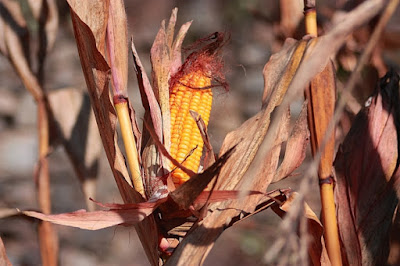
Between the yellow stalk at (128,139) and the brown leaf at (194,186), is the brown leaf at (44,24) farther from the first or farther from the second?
the brown leaf at (194,186)

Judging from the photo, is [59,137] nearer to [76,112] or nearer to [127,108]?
[76,112]

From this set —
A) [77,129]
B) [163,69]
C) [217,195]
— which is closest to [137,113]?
[77,129]

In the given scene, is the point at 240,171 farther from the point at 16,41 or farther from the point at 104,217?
the point at 16,41

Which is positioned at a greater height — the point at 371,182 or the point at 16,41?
the point at 16,41

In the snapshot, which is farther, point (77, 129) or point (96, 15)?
point (77, 129)

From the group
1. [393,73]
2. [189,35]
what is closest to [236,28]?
[189,35]

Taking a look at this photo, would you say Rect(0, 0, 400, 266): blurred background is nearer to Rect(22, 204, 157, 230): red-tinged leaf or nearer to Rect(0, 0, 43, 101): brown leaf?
Rect(0, 0, 43, 101): brown leaf
